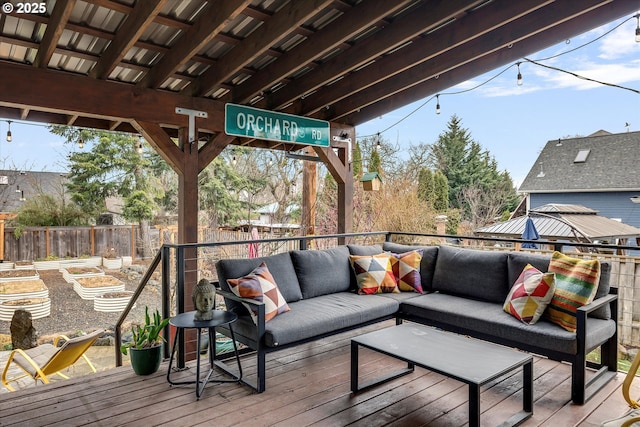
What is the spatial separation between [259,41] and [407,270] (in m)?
2.46

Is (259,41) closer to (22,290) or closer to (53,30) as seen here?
(53,30)

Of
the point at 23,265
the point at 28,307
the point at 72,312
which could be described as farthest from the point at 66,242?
the point at 28,307

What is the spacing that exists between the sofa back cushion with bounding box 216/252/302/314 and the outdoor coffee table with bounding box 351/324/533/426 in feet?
2.94

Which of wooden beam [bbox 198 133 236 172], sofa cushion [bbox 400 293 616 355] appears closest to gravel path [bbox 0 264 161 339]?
wooden beam [bbox 198 133 236 172]

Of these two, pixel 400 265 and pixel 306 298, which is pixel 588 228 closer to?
pixel 400 265

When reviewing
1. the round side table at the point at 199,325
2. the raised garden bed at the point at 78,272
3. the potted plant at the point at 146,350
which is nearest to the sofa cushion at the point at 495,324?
the round side table at the point at 199,325

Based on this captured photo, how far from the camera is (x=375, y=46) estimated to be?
3.65 metres

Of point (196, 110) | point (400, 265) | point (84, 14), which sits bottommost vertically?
point (400, 265)

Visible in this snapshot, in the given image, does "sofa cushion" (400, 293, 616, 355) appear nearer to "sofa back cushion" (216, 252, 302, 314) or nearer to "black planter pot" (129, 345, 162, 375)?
"sofa back cushion" (216, 252, 302, 314)

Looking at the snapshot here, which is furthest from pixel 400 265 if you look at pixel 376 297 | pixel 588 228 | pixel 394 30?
pixel 588 228

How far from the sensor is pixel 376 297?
3502mm

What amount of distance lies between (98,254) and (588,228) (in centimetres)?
1185

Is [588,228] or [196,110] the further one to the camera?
[588,228]

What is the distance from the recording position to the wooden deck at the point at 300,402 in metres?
2.26
